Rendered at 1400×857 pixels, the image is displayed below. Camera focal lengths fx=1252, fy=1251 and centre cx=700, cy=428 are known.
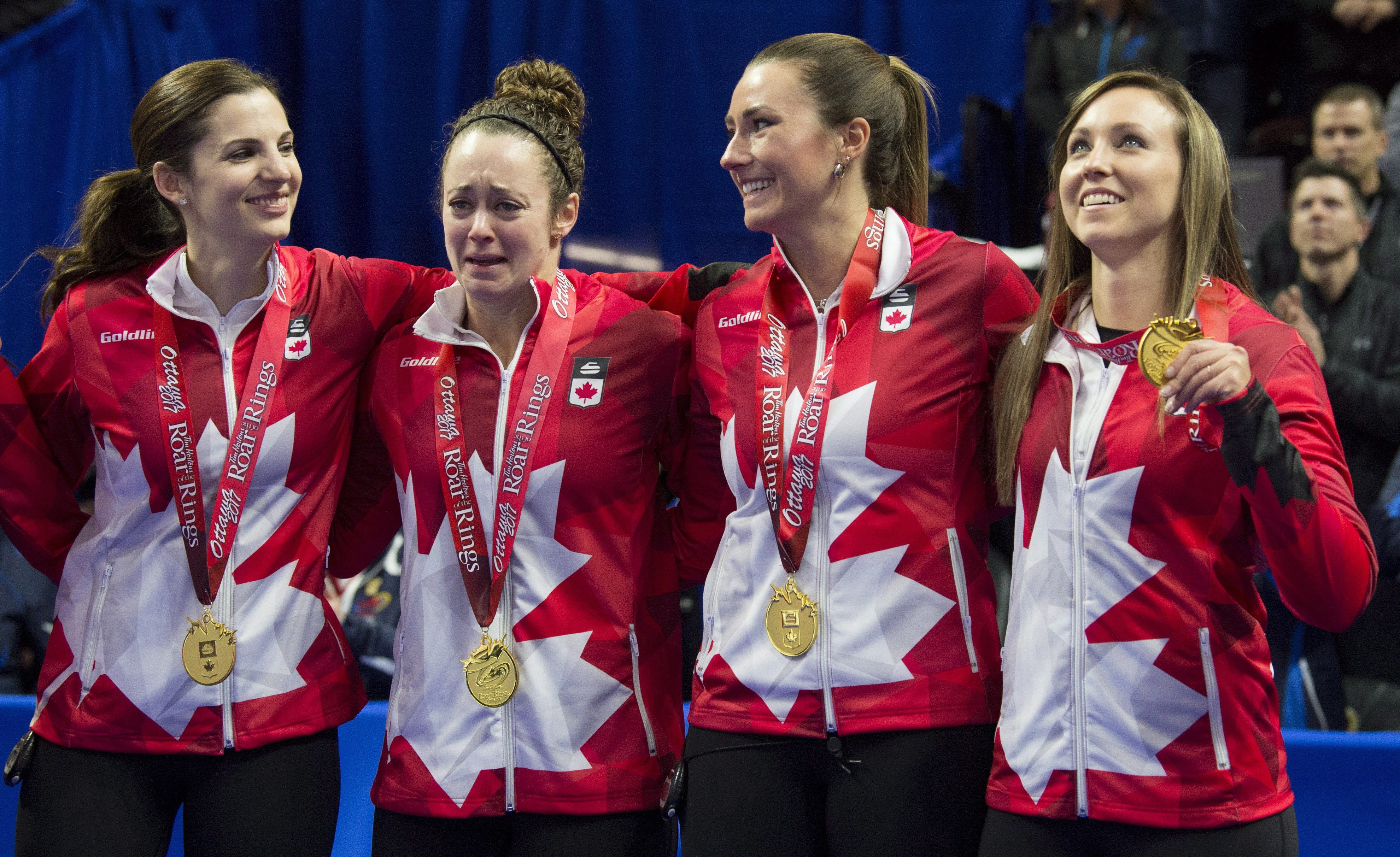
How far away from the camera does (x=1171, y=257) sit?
2117mm

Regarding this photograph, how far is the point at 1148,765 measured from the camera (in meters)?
1.91

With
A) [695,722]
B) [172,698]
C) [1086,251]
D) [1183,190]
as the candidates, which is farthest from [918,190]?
[172,698]

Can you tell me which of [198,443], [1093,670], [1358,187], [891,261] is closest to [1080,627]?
[1093,670]

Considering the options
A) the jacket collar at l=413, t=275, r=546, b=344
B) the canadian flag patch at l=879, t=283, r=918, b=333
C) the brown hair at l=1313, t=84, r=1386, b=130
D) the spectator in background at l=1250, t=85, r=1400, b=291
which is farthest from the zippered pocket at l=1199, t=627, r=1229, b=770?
the brown hair at l=1313, t=84, r=1386, b=130

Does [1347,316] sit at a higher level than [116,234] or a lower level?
higher

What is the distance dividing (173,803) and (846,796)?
4.09 feet

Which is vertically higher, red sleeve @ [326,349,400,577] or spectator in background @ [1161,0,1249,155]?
spectator in background @ [1161,0,1249,155]

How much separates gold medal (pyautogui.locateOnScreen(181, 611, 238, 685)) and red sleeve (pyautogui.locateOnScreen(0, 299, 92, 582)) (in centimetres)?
45

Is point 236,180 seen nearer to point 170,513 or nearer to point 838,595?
point 170,513

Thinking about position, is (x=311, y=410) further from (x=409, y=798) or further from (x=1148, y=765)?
(x=1148, y=765)


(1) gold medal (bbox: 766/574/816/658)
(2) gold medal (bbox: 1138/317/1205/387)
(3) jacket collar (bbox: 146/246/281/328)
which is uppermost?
(3) jacket collar (bbox: 146/246/281/328)

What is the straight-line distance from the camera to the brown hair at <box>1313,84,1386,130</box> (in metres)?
4.86

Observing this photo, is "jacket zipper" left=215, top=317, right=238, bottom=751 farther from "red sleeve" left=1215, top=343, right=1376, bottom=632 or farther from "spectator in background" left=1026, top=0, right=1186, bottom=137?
"spectator in background" left=1026, top=0, right=1186, bottom=137

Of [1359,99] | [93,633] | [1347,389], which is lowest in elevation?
[93,633]
